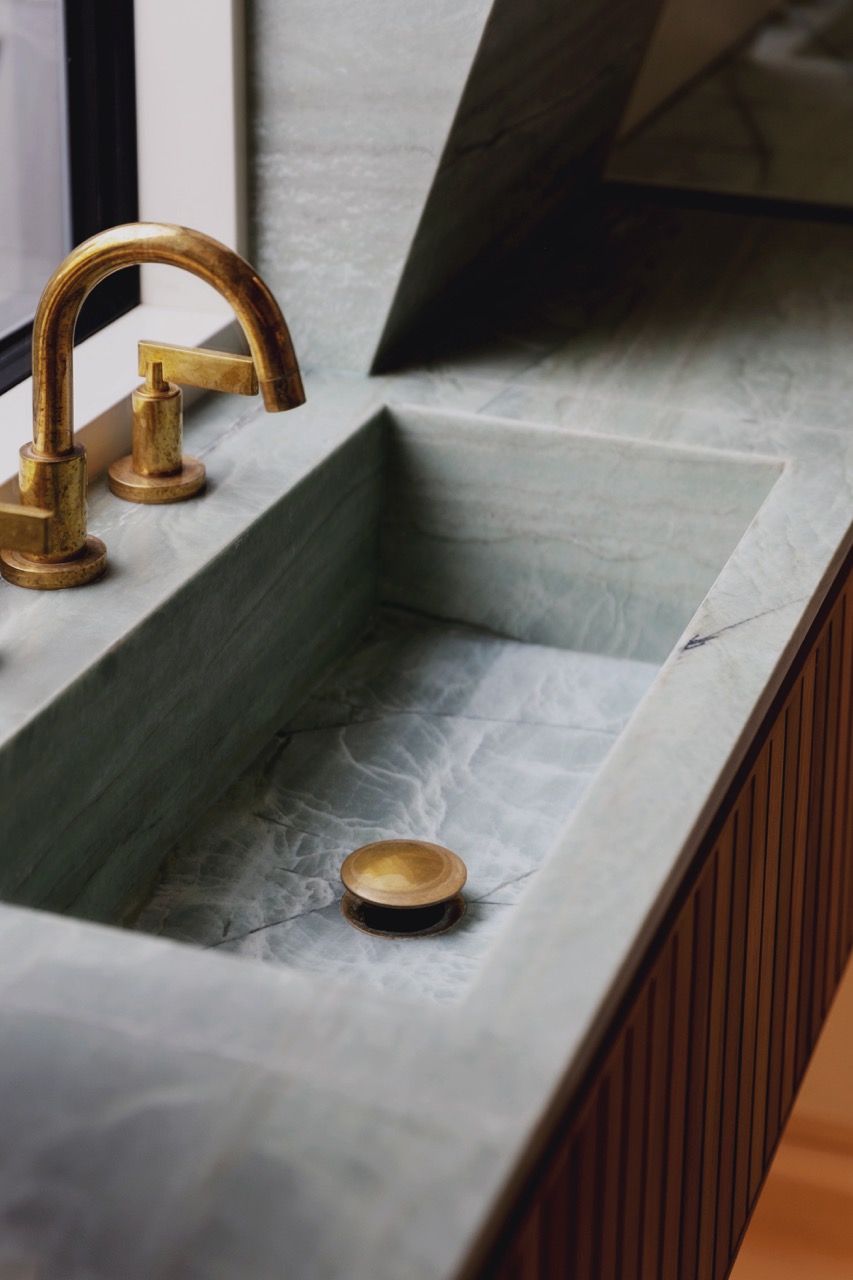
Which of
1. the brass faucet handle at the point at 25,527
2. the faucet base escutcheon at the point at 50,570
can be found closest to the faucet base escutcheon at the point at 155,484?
the faucet base escutcheon at the point at 50,570

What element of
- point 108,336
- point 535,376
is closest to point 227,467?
point 108,336

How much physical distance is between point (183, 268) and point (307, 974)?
441mm

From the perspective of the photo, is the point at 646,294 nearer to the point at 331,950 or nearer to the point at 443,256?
the point at 443,256

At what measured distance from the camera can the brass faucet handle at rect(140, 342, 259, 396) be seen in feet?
3.31

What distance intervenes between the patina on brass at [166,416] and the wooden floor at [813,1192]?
2.55ft

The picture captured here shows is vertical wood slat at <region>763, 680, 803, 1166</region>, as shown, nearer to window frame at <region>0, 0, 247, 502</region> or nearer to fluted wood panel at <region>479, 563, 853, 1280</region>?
fluted wood panel at <region>479, 563, 853, 1280</region>

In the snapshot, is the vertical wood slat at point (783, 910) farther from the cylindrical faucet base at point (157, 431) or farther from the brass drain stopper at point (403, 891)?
the cylindrical faucet base at point (157, 431)

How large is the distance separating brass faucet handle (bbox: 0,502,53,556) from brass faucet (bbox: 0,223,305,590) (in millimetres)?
10

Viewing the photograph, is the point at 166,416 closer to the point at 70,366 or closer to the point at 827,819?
the point at 70,366

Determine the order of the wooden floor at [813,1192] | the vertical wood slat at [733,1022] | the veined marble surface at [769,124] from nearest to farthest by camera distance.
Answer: the vertical wood slat at [733,1022]
the wooden floor at [813,1192]
the veined marble surface at [769,124]

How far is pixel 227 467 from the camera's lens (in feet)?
3.84

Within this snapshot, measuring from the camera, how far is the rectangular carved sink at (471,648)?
3.46 feet

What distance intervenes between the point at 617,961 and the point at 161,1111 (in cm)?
20

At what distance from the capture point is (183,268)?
94 centimetres
